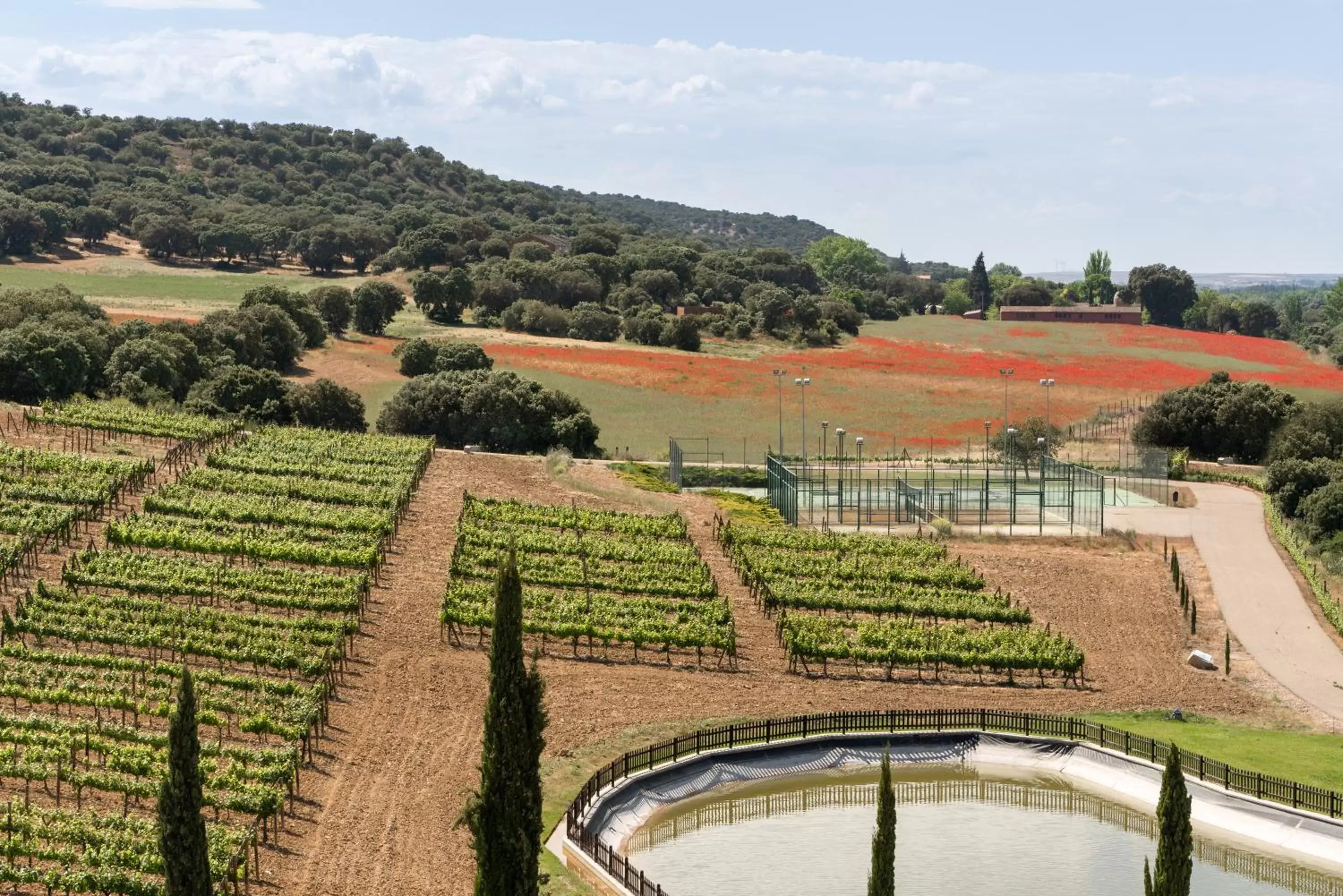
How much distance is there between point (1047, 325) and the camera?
156125 millimetres

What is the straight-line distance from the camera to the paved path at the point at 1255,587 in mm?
46875

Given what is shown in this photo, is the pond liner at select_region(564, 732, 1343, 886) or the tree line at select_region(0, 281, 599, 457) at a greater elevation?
the tree line at select_region(0, 281, 599, 457)

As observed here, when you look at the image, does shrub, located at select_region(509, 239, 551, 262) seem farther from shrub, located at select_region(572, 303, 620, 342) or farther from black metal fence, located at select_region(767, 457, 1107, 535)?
black metal fence, located at select_region(767, 457, 1107, 535)

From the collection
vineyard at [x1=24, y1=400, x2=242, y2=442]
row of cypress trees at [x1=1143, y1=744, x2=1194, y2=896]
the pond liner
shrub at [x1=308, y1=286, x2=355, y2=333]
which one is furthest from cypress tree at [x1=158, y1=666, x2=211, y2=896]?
shrub at [x1=308, y1=286, x2=355, y2=333]

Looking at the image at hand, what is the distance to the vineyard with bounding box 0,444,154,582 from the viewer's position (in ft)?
158

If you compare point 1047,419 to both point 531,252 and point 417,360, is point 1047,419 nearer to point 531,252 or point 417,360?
point 417,360

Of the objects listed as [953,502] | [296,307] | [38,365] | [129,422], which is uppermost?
[296,307]

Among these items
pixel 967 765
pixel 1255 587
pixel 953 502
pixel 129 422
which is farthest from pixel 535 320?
pixel 967 765

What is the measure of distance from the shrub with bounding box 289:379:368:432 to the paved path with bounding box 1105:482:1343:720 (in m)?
37.5

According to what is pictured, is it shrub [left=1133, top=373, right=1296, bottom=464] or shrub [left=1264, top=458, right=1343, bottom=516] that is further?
shrub [left=1133, top=373, right=1296, bottom=464]

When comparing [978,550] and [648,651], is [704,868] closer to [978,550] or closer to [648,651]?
[648,651]

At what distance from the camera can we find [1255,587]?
5528 cm

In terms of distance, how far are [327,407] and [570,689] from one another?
39.6m

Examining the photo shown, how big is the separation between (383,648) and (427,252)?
104773 millimetres
